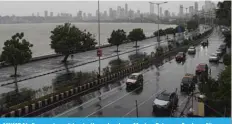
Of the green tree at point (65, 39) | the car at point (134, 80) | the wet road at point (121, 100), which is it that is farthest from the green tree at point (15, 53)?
the car at point (134, 80)

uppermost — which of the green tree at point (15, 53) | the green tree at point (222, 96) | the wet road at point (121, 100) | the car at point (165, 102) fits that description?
the green tree at point (15, 53)

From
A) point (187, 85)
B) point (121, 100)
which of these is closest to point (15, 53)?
point (121, 100)

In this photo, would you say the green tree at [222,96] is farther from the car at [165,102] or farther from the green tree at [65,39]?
the green tree at [65,39]

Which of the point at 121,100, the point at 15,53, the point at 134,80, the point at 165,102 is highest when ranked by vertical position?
the point at 15,53

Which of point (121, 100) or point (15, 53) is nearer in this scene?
point (121, 100)

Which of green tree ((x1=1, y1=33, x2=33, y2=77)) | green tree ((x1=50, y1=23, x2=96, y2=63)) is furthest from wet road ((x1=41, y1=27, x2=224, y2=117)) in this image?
green tree ((x1=50, y1=23, x2=96, y2=63))

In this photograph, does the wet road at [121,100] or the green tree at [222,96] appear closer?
the green tree at [222,96]

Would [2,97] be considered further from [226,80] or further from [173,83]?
[226,80]

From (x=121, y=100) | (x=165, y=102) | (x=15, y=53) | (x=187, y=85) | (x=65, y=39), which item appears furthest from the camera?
(x=65, y=39)

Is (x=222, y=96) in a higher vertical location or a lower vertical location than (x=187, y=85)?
higher

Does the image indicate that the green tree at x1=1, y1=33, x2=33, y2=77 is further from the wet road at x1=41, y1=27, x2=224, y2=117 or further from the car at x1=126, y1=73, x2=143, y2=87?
the car at x1=126, y1=73, x2=143, y2=87

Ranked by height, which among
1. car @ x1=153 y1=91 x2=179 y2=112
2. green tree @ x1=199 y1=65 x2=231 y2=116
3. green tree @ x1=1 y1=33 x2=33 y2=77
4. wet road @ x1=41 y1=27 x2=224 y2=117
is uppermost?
green tree @ x1=1 y1=33 x2=33 y2=77

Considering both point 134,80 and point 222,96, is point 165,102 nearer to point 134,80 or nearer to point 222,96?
point 222,96
